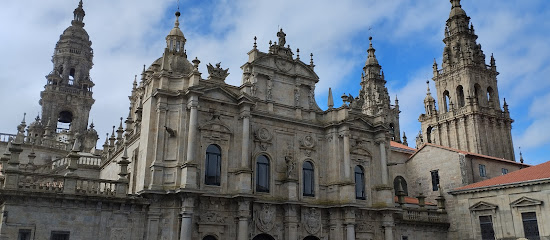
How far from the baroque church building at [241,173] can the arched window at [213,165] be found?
0.24 ft

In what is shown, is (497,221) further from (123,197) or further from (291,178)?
(123,197)

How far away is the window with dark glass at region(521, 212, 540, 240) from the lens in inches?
1082

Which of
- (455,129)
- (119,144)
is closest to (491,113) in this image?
(455,129)

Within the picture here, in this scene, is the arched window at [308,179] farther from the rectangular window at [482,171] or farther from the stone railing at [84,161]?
the stone railing at [84,161]

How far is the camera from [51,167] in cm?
3500

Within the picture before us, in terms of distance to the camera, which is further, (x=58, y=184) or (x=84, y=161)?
(x=84, y=161)

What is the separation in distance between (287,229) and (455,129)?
1417 inches

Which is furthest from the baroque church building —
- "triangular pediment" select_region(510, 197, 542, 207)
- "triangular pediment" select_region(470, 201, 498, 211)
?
"triangular pediment" select_region(510, 197, 542, 207)

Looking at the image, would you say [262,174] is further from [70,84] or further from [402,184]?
[70,84]

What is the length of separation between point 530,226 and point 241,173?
1822cm

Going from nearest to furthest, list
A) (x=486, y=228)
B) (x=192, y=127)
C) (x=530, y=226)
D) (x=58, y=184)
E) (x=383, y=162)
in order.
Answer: (x=58, y=184)
(x=192, y=127)
(x=530, y=226)
(x=383, y=162)
(x=486, y=228)

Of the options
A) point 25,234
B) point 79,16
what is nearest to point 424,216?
point 25,234

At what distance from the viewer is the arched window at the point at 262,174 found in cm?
2505

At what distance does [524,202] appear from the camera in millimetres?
28141
